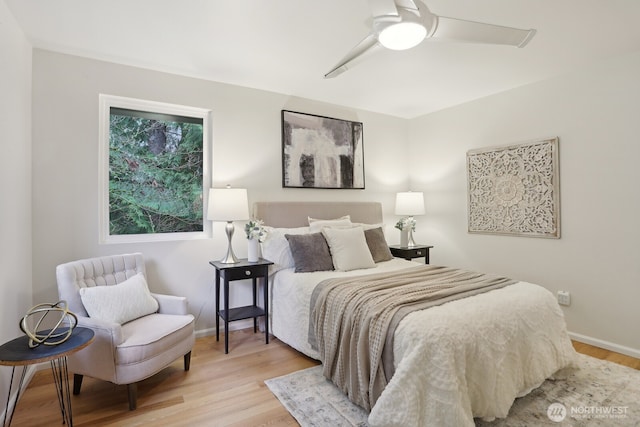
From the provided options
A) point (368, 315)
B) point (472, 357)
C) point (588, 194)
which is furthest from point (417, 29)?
point (588, 194)

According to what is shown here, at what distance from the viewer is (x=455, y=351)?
5.59ft

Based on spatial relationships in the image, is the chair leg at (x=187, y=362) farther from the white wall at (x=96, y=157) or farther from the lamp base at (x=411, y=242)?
the lamp base at (x=411, y=242)

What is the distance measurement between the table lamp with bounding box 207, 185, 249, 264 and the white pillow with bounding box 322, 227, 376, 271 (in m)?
0.85

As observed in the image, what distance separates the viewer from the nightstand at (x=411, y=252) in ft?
13.6

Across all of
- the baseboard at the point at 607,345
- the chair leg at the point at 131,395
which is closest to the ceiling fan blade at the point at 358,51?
the chair leg at the point at 131,395

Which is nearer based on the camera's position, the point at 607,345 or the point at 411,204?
the point at 607,345

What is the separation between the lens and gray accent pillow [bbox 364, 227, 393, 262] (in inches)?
139

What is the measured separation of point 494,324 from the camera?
1.93 m

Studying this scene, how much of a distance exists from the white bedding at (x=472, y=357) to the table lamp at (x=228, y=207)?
1855 millimetres

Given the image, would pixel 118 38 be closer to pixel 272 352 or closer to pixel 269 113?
pixel 269 113

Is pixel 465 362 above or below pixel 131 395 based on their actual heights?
above

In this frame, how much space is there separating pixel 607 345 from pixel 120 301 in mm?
4104

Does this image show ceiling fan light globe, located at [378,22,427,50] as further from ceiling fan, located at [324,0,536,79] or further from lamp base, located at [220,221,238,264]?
lamp base, located at [220,221,238,264]

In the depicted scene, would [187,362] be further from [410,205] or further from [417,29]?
[410,205]
